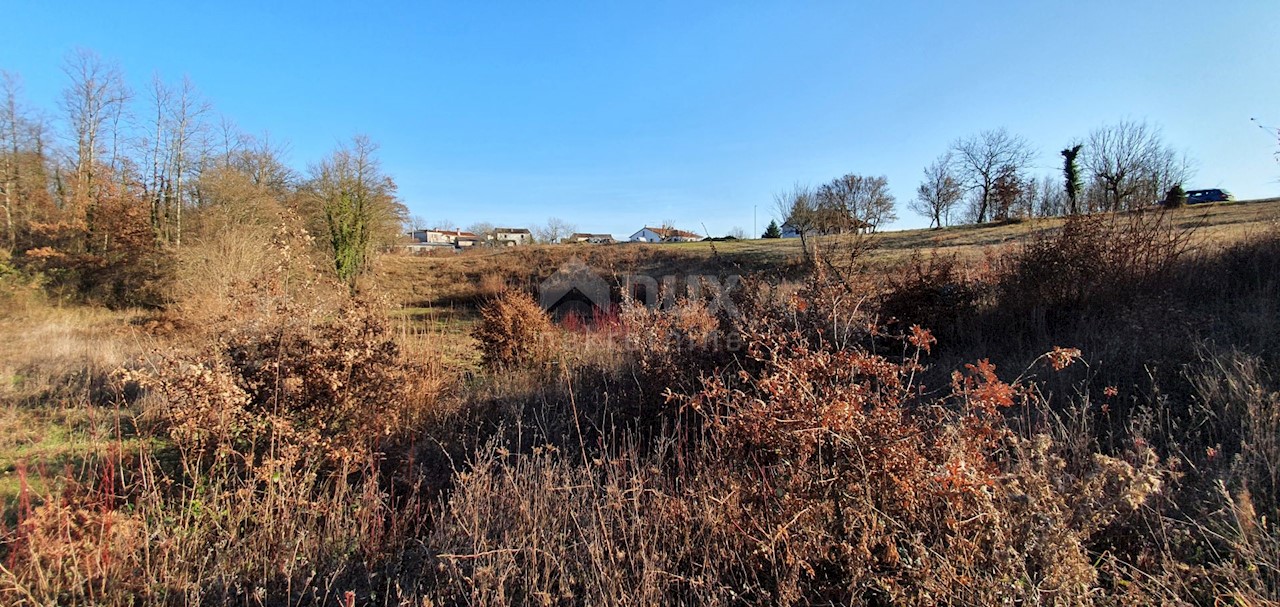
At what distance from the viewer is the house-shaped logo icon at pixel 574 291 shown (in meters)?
15.3

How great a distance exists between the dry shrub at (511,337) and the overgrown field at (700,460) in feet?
1.55

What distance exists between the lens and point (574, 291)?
1748 cm

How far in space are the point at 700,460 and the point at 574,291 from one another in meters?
15.1

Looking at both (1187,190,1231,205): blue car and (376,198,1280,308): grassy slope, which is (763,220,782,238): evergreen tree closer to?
(376,198,1280,308): grassy slope

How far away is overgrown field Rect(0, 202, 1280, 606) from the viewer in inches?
69.9

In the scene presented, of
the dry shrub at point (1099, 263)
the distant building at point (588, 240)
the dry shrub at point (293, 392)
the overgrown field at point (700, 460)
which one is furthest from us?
the distant building at point (588, 240)

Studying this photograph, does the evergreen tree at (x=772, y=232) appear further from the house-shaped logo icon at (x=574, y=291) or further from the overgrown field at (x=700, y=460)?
the overgrown field at (x=700, y=460)

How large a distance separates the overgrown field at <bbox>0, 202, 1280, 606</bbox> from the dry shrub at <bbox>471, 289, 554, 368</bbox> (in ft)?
1.55

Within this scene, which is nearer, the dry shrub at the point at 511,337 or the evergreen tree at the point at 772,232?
the dry shrub at the point at 511,337

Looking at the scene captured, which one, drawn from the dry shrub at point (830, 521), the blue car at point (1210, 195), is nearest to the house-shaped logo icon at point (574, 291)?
the dry shrub at point (830, 521)

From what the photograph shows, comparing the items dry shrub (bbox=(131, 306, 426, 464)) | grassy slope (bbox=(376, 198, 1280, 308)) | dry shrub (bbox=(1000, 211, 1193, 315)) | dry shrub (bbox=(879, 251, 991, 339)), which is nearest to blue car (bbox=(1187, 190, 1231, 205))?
grassy slope (bbox=(376, 198, 1280, 308))

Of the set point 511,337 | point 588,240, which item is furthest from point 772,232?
point 511,337

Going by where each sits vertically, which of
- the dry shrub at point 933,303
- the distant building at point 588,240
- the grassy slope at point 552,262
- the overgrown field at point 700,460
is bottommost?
the overgrown field at point 700,460

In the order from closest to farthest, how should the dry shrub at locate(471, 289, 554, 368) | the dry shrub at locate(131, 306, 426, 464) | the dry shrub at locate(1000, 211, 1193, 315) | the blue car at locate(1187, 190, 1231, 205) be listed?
1. the dry shrub at locate(131, 306, 426, 464)
2. the dry shrub at locate(1000, 211, 1193, 315)
3. the dry shrub at locate(471, 289, 554, 368)
4. the blue car at locate(1187, 190, 1231, 205)
